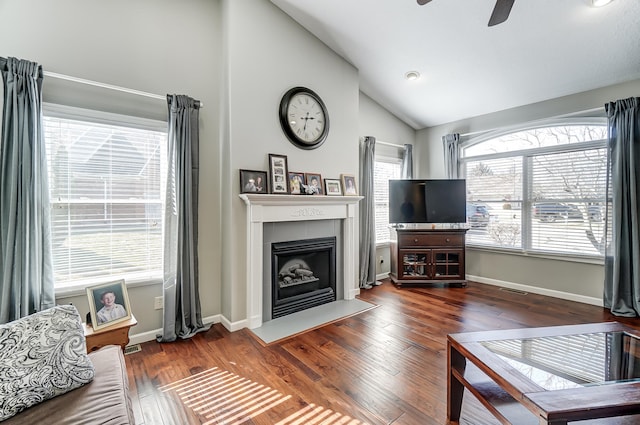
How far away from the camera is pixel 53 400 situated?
1.22 m

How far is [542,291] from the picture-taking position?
3.97 m

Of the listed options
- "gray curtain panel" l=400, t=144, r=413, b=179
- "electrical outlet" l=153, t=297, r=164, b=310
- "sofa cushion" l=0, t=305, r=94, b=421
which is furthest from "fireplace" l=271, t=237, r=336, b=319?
"gray curtain panel" l=400, t=144, r=413, b=179

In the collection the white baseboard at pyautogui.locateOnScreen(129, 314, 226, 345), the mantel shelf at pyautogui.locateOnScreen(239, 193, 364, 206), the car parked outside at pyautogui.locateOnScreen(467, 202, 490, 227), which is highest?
the mantel shelf at pyautogui.locateOnScreen(239, 193, 364, 206)

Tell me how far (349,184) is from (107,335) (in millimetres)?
2909

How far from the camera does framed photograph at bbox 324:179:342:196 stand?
11.9 feet

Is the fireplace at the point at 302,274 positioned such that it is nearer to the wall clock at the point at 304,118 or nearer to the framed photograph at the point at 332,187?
the framed photograph at the point at 332,187

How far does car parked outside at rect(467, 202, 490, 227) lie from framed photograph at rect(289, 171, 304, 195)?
9.91 feet

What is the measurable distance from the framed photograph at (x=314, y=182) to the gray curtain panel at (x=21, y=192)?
2291 millimetres

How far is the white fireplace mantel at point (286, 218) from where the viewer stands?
9.55 ft

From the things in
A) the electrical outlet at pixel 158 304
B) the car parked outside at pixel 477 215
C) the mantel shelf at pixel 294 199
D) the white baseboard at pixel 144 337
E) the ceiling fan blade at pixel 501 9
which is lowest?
the white baseboard at pixel 144 337

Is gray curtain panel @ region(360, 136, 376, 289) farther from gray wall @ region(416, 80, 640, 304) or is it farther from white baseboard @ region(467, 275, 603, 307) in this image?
white baseboard @ region(467, 275, 603, 307)

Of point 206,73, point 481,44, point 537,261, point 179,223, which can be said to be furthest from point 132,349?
point 537,261

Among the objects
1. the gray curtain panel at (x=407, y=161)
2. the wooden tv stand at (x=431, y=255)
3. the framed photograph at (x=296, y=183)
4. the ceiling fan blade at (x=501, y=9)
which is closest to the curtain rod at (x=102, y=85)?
the framed photograph at (x=296, y=183)

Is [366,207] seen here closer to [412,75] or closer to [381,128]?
[381,128]
